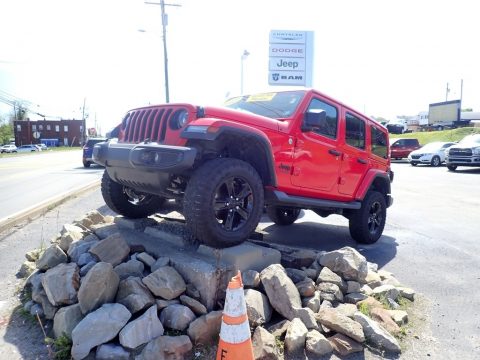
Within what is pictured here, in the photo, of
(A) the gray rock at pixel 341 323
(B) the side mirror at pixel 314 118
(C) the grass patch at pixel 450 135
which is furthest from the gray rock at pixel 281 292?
(C) the grass patch at pixel 450 135

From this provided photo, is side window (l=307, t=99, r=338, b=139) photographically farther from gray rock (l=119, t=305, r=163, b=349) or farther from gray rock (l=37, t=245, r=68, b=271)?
gray rock (l=37, t=245, r=68, b=271)

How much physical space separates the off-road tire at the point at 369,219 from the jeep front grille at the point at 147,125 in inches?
136

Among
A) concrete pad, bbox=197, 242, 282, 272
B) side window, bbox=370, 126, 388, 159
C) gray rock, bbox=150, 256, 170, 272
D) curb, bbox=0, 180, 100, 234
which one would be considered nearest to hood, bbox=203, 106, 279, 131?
concrete pad, bbox=197, 242, 282, 272

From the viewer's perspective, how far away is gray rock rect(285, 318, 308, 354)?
10.6 feet

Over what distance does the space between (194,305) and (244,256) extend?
2.51 feet

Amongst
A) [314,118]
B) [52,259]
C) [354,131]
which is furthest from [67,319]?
[354,131]

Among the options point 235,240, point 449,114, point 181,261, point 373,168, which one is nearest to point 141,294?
point 181,261

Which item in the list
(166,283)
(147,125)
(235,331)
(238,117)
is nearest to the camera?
(235,331)

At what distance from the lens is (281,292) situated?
3.69 m

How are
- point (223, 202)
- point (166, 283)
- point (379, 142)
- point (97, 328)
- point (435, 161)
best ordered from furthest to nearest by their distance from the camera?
1. point (435, 161)
2. point (379, 142)
3. point (223, 202)
4. point (166, 283)
5. point (97, 328)

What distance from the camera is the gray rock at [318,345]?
3.23 meters

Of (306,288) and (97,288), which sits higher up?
(97,288)

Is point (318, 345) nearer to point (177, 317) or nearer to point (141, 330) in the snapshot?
point (177, 317)

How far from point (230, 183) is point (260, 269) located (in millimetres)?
943
